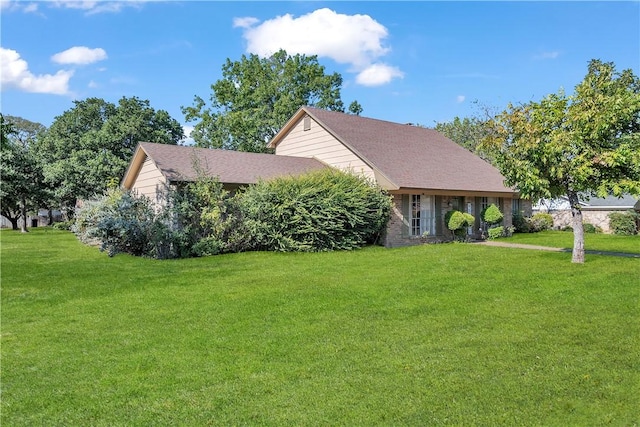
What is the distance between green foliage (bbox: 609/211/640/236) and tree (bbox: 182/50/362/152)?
19675 mm

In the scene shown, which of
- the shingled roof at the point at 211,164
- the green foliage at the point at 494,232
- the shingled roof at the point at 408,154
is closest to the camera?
the shingled roof at the point at 211,164

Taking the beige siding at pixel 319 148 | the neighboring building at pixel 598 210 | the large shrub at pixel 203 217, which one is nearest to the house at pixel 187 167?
the large shrub at pixel 203 217

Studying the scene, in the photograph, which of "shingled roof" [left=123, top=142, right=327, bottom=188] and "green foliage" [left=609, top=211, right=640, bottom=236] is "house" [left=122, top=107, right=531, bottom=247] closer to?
"shingled roof" [left=123, top=142, right=327, bottom=188]

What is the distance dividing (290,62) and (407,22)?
869 inches

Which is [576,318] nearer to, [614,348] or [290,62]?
[614,348]

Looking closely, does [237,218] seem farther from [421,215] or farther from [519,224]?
A: [519,224]

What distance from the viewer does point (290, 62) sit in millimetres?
35281

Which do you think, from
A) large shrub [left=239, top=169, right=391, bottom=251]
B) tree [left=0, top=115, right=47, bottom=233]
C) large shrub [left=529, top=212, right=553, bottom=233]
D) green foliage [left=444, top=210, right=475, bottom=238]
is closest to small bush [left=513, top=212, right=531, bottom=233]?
large shrub [left=529, top=212, right=553, bottom=233]

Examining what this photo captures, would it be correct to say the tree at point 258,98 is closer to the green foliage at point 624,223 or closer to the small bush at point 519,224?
the small bush at point 519,224

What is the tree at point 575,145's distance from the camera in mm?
11594

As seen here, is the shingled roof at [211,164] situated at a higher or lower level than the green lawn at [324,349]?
higher

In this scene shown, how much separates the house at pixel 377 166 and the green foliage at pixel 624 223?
6.48 m

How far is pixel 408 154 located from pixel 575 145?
9950mm

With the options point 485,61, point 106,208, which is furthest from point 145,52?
point 485,61
